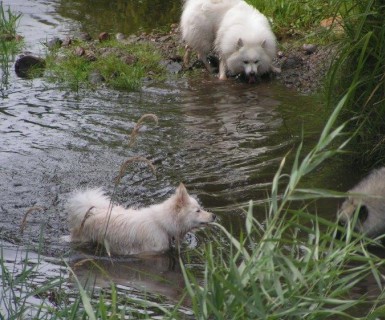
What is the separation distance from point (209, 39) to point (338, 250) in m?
8.00

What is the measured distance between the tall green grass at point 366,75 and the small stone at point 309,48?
159 inches

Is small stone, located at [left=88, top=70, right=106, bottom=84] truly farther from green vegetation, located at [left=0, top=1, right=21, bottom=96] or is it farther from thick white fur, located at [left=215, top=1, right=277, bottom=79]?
thick white fur, located at [left=215, top=1, right=277, bottom=79]

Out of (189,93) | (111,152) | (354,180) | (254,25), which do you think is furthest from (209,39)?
(354,180)

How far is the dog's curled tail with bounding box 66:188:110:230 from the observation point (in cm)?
620

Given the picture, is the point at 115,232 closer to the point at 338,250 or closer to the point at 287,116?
the point at 338,250

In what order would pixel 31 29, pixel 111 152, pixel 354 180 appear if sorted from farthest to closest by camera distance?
pixel 31 29, pixel 111 152, pixel 354 180

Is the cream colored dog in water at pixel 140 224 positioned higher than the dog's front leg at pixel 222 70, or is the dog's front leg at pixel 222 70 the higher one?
the cream colored dog in water at pixel 140 224

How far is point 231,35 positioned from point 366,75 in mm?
4465

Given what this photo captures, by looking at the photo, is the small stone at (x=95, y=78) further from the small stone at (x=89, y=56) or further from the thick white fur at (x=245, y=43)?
the thick white fur at (x=245, y=43)

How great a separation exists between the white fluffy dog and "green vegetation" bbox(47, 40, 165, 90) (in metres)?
0.60

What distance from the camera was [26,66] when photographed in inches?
434

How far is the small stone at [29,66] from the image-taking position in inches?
427

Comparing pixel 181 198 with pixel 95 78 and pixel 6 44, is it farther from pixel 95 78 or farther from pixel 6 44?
pixel 6 44

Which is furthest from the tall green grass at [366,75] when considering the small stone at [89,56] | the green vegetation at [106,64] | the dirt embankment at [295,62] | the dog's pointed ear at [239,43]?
the small stone at [89,56]
